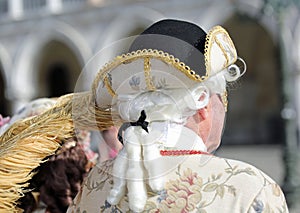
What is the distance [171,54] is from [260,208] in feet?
1.36

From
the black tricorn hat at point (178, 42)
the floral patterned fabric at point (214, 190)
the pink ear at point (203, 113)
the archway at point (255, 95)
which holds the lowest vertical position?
the archway at point (255, 95)

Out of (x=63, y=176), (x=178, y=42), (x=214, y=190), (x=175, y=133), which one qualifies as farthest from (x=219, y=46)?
(x=63, y=176)

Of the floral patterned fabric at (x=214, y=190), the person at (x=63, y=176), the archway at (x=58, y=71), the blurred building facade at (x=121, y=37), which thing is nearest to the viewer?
the floral patterned fabric at (x=214, y=190)

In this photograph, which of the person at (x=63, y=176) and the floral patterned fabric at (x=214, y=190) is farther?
the person at (x=63, y=176)

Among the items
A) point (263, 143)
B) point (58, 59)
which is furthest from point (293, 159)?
point (58, 59)

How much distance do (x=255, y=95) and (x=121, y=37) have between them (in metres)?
6.06

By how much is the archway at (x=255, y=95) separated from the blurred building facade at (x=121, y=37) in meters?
0.03

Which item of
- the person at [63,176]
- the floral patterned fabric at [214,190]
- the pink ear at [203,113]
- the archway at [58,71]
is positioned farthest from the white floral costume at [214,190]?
the archway at [58,71]

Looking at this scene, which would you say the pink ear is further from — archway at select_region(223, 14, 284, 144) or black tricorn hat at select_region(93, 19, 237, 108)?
archway at select_region(223, 14, 284, 144)

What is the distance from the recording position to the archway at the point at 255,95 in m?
20.1

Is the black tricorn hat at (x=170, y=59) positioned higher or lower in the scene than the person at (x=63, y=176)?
higher

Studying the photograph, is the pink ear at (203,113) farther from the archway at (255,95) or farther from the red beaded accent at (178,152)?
the archway at (255,95)

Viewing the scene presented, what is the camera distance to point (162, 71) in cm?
152

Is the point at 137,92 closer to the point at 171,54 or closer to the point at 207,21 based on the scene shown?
the point at 171,54
